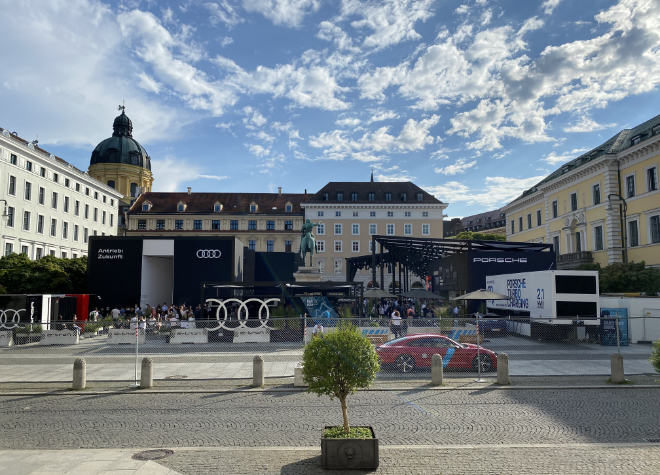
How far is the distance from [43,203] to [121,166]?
4438 centimetres


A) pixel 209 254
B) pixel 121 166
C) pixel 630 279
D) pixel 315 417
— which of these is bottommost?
pixel 315 417

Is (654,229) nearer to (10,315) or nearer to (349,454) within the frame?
(349,454)

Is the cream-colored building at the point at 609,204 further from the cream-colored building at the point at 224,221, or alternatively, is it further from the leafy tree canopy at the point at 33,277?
the leafy tree canopy at the point at 33,277

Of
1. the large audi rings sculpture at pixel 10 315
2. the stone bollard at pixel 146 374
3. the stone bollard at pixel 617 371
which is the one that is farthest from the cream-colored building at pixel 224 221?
the stone bollard at pixel 617 371

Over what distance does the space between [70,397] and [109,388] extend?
1.14 metres

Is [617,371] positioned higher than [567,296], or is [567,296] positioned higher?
[567,296]

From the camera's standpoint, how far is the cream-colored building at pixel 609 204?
3853cm

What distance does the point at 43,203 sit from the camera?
56.6 meters

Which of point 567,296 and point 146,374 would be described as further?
point 567,296

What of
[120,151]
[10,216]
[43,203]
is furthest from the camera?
[120,151]

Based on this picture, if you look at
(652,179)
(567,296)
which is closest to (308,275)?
(567,296)

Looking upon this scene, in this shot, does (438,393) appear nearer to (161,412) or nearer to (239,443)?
(239,443)

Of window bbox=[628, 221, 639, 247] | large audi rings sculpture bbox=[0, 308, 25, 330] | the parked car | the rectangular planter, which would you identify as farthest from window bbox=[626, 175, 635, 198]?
large audi rings sculpture bbox=[0, 308, 25, 330]

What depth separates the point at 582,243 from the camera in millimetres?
47906
